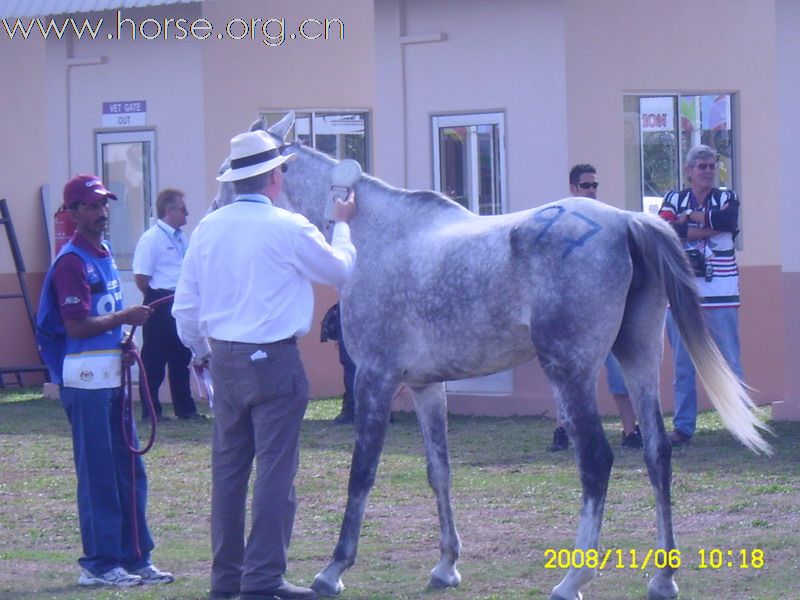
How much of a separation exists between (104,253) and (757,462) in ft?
18.1

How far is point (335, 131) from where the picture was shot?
1648 centimetres

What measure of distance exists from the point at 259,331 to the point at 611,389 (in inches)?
218

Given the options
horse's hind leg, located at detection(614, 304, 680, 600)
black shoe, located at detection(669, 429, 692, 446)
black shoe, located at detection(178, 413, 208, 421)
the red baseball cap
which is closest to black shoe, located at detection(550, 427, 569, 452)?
black shoe, located at detection(669, 429, 692, 446)

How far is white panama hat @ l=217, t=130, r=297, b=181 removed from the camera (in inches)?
266

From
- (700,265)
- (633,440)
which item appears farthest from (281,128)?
(633,440)

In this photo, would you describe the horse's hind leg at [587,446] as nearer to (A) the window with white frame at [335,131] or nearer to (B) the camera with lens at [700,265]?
(B) the camera with lens at [700,265]

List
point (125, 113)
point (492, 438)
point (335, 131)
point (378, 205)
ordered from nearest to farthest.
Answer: point (378, 205) → point (492, 438) → point (125, 113) → point (335, 131)

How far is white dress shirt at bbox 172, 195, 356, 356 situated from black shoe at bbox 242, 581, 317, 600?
45.0 inches

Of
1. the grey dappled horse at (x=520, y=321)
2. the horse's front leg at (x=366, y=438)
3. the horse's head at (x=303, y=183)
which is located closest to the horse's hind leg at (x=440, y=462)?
the grey dappled horse at (x=520, y=321)

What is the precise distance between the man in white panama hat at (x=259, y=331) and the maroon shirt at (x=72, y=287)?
0.67 m

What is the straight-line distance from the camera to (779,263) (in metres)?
14.1

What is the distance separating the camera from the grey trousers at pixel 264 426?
6.58 m

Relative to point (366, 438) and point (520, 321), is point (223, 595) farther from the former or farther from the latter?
point (520, 321)

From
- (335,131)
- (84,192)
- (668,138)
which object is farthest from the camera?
(335,131)
